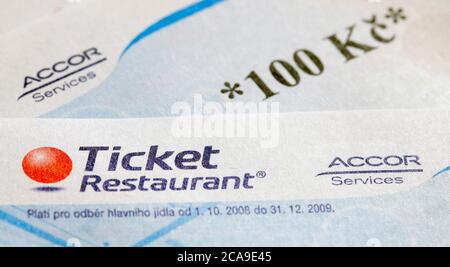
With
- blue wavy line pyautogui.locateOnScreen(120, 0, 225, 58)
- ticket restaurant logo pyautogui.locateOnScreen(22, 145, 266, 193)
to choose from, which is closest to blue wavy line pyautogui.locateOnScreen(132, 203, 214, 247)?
ticket restaurant logo pyautogui.locateOnScreen(22, 145, 266, 193)

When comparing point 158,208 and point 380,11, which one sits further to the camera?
point 380,11

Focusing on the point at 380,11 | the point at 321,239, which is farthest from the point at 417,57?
the point at 321,239

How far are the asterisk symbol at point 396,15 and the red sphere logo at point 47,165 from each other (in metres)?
0.33

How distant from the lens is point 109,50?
2.00 ft

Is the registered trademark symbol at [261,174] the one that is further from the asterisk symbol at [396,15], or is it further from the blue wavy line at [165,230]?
the asterisk symbol at [396,15]

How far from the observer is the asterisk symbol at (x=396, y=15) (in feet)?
2.07

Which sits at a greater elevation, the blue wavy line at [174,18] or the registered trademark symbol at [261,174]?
the blue wavy line at [174,18]

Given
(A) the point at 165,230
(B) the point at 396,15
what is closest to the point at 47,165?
(A) the point at 165,230

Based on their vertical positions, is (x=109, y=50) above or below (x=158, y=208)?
above

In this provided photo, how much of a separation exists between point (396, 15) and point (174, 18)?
0.70 feet

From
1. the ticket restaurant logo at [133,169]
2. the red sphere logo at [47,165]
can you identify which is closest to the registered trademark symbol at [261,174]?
the ticket restaurant logo at [133,169]

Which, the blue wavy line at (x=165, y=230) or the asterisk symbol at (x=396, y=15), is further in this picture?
the asterisk symbol at (x=396, y=15)

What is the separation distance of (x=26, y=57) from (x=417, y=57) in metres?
0.36
